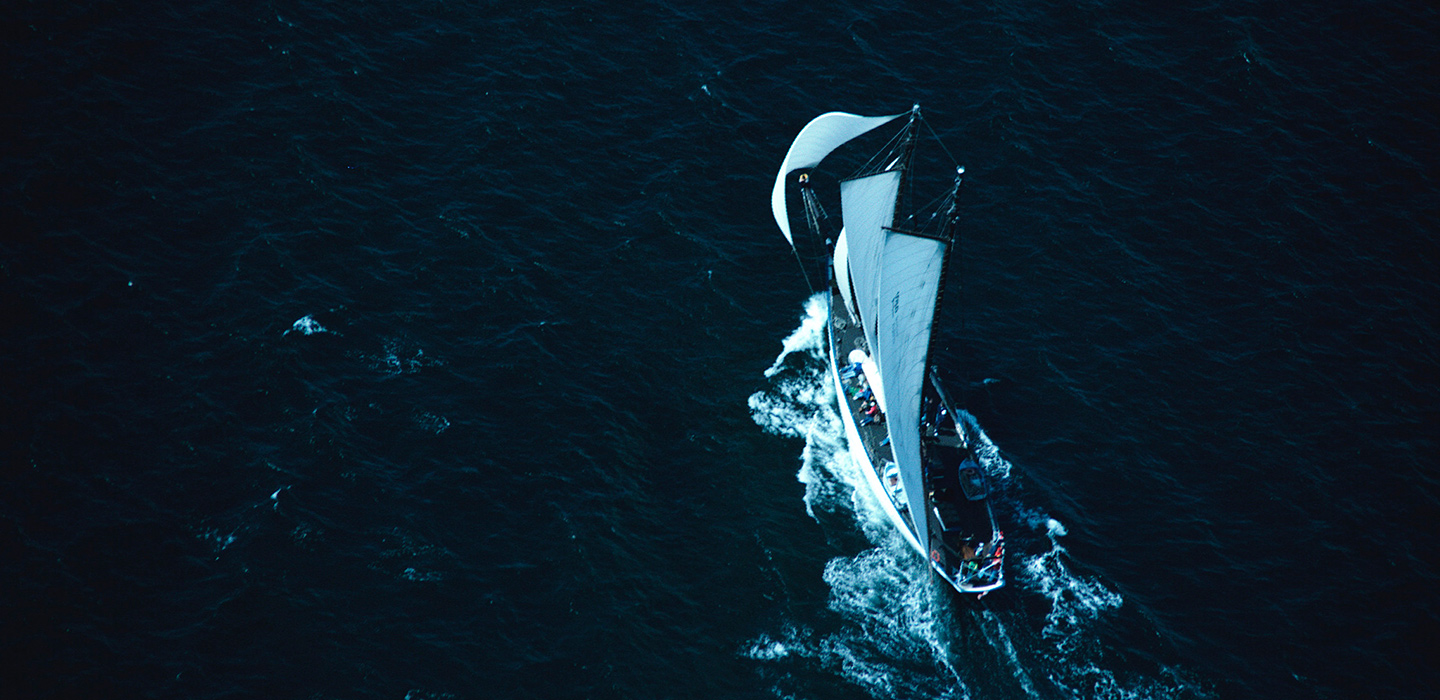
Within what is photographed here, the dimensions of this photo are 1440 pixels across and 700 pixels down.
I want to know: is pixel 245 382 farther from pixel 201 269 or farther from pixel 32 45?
pixel 32 45

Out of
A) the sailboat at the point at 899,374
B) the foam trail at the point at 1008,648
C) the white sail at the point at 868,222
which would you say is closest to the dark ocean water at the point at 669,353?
the foam trail at the point at 1008,648

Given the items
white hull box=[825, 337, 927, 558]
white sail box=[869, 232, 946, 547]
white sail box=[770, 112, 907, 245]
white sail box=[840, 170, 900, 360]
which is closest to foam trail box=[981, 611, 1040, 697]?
white hull box=[825, 337, 927, 558]

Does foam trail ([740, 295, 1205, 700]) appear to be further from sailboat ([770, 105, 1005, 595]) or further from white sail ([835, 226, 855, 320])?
white sail ([835, 226, 855, 320])

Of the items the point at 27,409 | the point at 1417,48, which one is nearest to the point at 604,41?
the point at 27,409

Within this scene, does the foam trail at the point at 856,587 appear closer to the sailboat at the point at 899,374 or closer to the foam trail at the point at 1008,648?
the sailboat at the point at 899,374

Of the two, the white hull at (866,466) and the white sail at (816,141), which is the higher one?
the white sail at (816,141)

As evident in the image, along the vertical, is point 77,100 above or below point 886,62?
below

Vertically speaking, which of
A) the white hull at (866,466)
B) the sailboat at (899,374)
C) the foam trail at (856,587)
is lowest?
the foam trail at (856,587)
